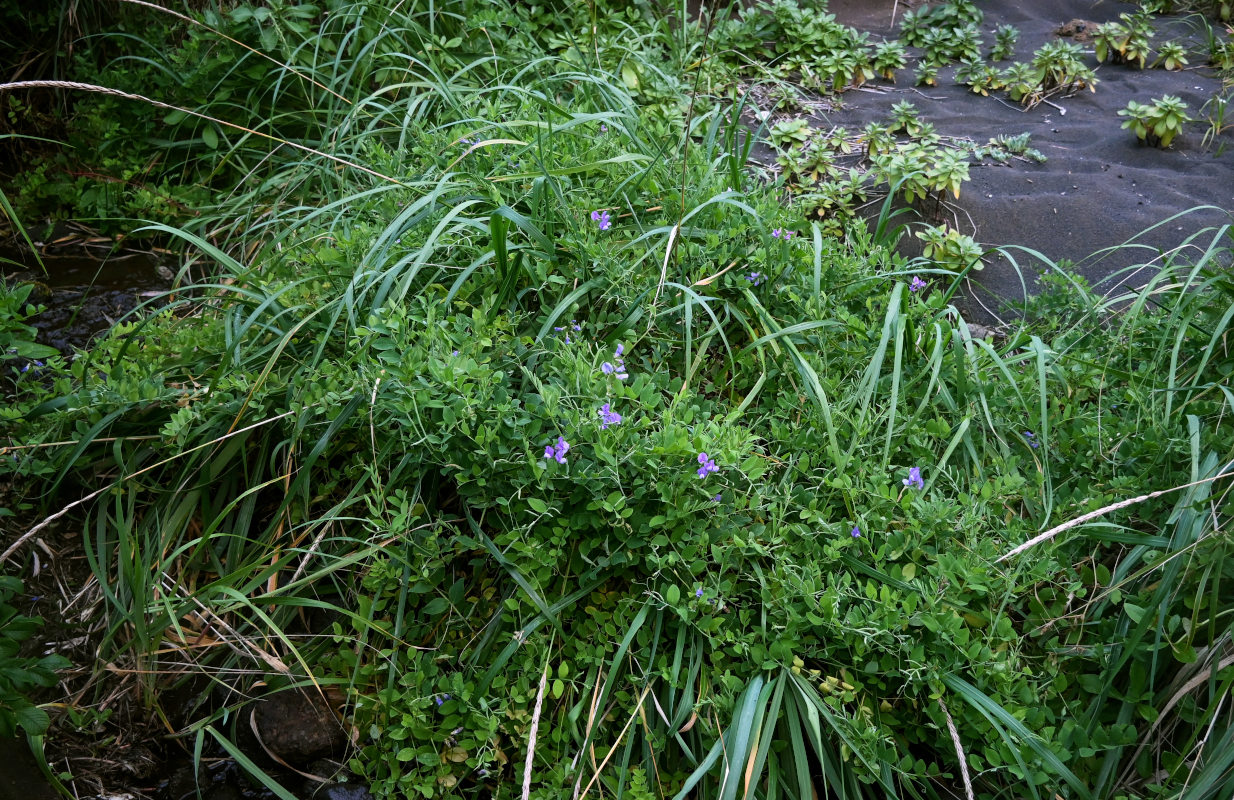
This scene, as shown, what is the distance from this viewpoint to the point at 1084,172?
3.53m

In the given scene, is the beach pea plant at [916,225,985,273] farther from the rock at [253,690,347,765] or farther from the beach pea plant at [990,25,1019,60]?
the rock at [253,690,347,765]

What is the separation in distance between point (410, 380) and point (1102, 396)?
1.76 m

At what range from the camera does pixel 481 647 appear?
6.09 ft

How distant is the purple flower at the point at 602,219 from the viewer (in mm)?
2381

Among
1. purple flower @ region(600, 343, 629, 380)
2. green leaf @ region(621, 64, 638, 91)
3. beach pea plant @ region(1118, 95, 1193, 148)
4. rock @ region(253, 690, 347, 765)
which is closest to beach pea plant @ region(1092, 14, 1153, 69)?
beach pea plant @ region(1118, 95, 1193, 148)

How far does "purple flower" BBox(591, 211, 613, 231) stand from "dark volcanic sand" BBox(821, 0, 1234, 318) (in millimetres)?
1478

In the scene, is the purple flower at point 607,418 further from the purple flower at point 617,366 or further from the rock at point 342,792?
the rock at point 342,792

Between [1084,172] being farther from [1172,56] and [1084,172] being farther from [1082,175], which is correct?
[1172,56]

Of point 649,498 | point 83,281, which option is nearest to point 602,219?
point 649,498

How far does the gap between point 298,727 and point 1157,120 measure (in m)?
3.93

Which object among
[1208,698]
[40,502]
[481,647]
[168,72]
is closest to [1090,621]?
[1208,698]

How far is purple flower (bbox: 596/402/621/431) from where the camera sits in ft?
5.84

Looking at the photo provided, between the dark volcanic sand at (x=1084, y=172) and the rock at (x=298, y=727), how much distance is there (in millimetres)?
2519

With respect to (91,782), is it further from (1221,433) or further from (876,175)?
(876,175)
